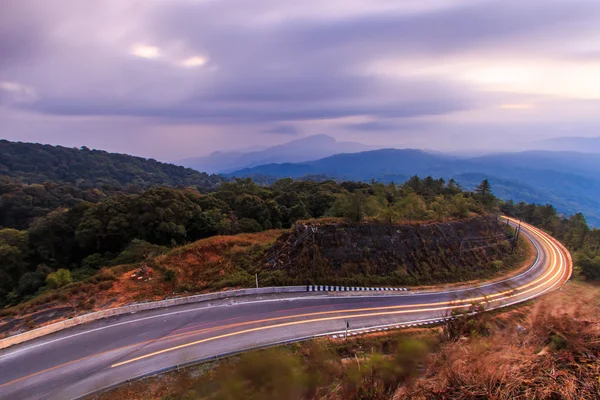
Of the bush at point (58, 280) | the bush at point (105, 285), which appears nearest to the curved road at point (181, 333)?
the bush at point (105, 285)

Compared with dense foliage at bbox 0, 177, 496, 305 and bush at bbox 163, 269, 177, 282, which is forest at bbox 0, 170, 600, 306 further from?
bush at bbox 163, 269, 177, 282

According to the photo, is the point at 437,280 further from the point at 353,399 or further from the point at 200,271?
the point at 353,399

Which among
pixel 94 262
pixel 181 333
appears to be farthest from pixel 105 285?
pixel 94 262

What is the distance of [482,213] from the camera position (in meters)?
34.0

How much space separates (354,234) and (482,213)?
65.8 ft

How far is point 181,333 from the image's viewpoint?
14133 millimetres

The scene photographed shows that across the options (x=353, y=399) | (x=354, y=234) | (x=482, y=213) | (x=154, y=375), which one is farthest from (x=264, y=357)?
(x=482, y=213)

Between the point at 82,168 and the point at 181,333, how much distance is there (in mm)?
138989

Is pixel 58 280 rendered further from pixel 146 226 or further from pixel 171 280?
pixel 146 226

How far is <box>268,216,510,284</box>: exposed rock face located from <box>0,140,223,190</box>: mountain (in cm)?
9021

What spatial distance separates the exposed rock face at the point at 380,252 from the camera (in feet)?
70.3

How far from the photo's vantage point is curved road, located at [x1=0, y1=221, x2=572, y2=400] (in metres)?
11.4

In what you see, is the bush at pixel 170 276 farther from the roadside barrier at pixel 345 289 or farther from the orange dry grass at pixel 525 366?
the orange dry grass at pixel 525 366

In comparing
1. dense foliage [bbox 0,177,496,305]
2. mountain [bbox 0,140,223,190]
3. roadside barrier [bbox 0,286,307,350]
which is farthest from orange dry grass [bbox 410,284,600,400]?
mountain [bbox 0,140,223,190]
